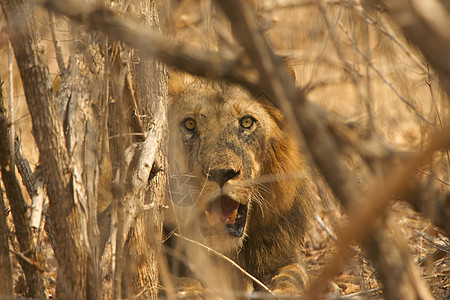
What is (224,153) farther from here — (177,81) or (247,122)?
(177,81)

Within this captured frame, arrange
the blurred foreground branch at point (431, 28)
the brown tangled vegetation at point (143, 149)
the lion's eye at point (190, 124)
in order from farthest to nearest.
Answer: the lion's eye at point (190, 124), the brown tangled vegetation at point (143, 149), the blurred foreground branch at point (431, 28)

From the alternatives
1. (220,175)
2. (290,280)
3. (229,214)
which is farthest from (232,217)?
(290,280)

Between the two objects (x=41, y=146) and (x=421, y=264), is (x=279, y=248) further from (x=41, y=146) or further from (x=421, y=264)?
(x=41, y=146)

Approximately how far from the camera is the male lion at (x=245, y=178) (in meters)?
3.78

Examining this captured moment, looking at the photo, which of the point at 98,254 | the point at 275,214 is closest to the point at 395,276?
the point at 98,254

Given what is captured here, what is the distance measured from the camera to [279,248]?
465 cm

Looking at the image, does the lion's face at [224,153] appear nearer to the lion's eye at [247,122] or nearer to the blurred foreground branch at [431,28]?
the lion's eye at [247,122]

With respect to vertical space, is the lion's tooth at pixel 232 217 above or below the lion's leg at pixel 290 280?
above

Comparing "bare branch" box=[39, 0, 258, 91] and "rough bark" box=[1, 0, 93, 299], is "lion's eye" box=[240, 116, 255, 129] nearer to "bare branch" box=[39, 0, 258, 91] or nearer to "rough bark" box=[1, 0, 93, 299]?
"rough bark" box=[1, 0, 93, 299]

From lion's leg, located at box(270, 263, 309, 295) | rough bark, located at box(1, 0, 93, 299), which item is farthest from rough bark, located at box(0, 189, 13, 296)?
lion's leg, located at box(270, 263, 309, 295)

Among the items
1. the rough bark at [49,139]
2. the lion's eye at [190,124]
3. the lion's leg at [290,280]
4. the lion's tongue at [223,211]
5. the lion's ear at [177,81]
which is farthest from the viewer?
the lion's ear at [177,81]

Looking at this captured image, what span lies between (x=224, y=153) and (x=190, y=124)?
501 mm

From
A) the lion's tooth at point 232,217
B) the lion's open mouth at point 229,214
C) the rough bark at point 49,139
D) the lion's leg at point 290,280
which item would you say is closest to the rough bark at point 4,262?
the rough bark at point 49,139

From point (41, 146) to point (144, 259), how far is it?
988mm
